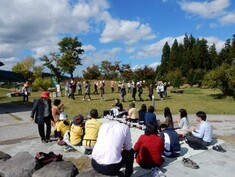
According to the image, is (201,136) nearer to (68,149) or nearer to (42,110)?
(68,149)

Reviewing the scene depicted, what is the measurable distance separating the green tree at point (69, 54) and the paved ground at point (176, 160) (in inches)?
1446

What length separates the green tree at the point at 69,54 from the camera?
54.1 m

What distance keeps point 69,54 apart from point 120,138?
4989 cm

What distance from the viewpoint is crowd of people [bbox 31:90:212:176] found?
6.09 meters

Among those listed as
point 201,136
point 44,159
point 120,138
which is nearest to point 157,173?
point 120,138

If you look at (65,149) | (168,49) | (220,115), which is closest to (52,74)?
(168,49)

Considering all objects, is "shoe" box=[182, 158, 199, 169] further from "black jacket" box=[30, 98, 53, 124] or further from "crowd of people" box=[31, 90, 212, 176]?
"black jacket" box=[30, 98, 53, 124]

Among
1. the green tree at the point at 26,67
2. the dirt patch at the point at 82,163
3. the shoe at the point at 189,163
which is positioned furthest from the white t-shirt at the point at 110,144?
the green tree at the point at 26,67

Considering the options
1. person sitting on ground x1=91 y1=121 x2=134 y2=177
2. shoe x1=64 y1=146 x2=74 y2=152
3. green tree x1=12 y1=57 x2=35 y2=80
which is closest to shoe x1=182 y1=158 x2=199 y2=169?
person sitting on ground x1=91 y1=121 x2=134 y2=177

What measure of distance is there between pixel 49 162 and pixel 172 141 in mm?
3312

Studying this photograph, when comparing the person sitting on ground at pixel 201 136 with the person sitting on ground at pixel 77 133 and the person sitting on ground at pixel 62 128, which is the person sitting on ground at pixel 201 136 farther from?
the person sitting on ground at pixel 62 128

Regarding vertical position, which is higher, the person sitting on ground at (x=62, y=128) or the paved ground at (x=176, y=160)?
the person sitting on ground at (x=62, y=128)

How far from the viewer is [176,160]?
26.7ft

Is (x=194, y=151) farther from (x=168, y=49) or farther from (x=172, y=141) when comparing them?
(x=168, y=49)
